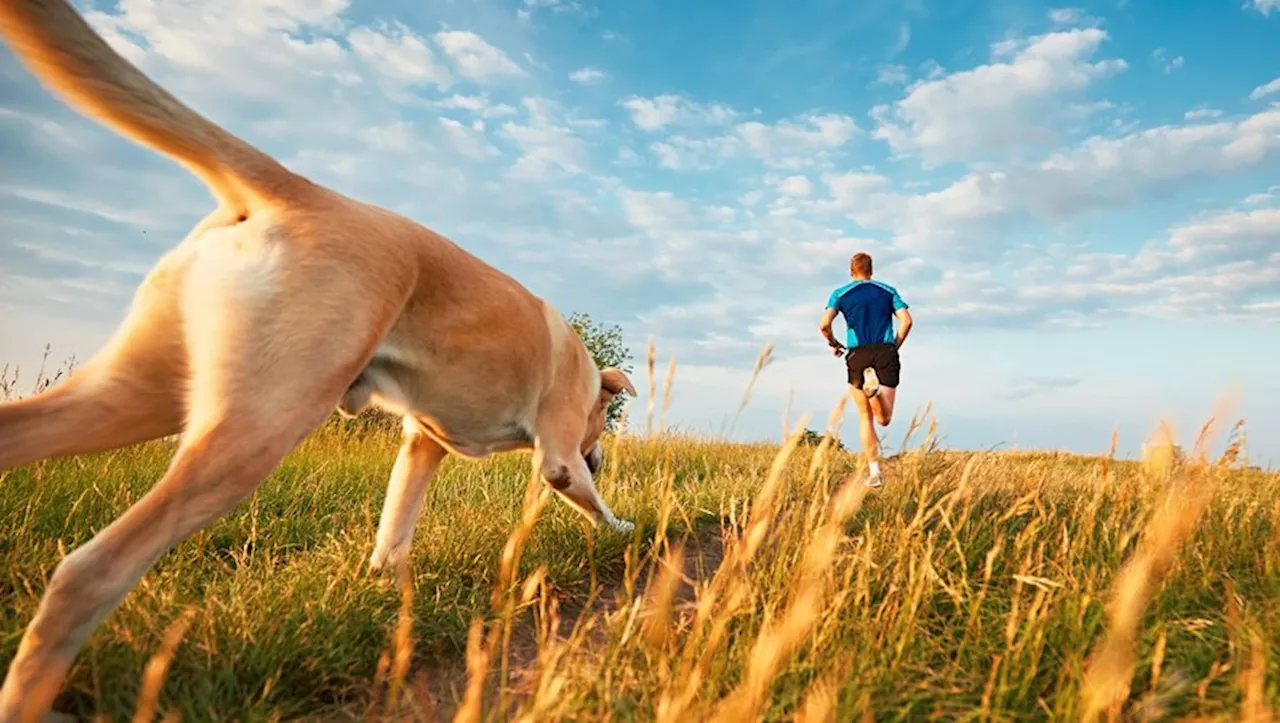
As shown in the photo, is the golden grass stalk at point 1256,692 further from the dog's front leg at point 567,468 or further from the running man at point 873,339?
the running man at point 873,339

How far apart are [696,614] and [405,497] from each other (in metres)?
2.06

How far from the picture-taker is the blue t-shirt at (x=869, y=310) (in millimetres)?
9383

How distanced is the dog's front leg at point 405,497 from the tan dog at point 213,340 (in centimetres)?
103

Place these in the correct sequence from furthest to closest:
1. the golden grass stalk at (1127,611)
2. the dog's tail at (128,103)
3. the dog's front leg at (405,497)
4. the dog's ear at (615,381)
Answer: the dog's ear at (615,381)
the dog's front leg at (405,497)
the dog's tail at (128,103)
the golden grass stalk at (1127,611)

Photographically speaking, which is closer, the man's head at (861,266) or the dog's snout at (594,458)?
the dog's snout at (594,458)

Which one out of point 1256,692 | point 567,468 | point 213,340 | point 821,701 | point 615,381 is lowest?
point 821,701

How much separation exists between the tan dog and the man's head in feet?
24.5

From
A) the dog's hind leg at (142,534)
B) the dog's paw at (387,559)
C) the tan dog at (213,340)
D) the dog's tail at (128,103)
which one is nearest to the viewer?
the dog's hind leg at (142,534)

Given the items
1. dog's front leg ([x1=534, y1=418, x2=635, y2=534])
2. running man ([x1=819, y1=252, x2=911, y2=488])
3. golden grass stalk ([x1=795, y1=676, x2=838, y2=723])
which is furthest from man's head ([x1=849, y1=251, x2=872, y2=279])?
golden grass stalk ([x1=795, y1=676, x2=838, y2=723])

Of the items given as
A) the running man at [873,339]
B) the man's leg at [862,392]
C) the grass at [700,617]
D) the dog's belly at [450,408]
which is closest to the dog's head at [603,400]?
the grass at [700,617]

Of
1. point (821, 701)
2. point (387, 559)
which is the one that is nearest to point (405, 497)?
point (387, 559)

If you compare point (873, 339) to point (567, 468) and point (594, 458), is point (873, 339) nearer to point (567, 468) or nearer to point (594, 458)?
point (594, 458)

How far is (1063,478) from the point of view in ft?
22.9

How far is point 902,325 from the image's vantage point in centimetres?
943
